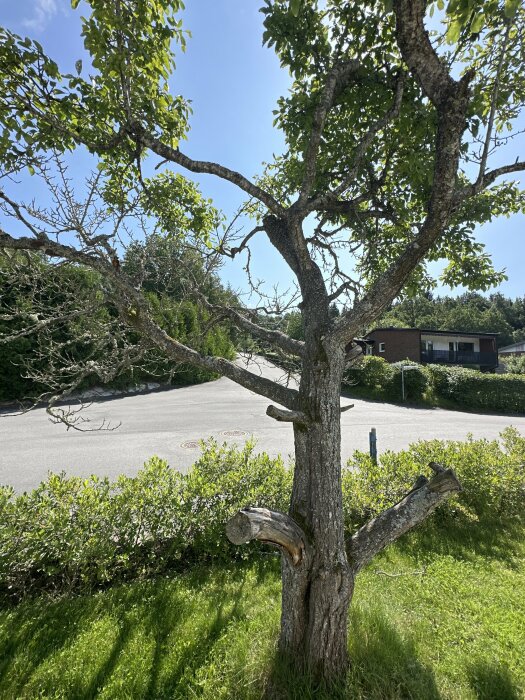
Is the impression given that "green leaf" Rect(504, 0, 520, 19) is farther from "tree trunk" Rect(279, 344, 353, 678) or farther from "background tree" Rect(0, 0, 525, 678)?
"tree trunk" Rect(279, 344, 353, 678)

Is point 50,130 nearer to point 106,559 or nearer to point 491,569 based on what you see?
point 106,559

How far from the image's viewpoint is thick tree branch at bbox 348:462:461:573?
210 centimetres

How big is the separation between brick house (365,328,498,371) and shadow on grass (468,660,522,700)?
24661 mm

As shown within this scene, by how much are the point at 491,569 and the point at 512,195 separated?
424 cm

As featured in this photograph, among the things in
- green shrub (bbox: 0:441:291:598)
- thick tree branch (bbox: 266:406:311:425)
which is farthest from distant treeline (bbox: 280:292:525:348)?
thick tree branch (bbox: 266:406:311:425)

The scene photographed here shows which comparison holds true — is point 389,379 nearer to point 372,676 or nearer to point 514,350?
point 372,676

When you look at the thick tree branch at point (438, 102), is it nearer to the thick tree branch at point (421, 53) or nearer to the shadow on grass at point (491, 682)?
the thick tree branch at point (421, 53)

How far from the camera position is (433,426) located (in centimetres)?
1255

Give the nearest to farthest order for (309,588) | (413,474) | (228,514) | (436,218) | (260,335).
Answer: (436,218) → (309,588) → (260,335) → (228,514) → (413,474)

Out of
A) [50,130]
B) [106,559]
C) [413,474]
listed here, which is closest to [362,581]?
[413,474]

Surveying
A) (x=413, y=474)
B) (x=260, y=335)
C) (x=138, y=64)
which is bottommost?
(x=413, y=474)

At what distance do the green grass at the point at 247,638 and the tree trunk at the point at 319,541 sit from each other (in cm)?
22

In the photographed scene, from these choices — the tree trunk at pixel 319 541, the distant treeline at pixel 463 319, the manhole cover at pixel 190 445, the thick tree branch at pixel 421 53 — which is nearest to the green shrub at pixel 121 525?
the tree trunk at pixel 319 541

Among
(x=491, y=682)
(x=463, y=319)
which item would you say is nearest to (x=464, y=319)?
(x=463, y=319)
